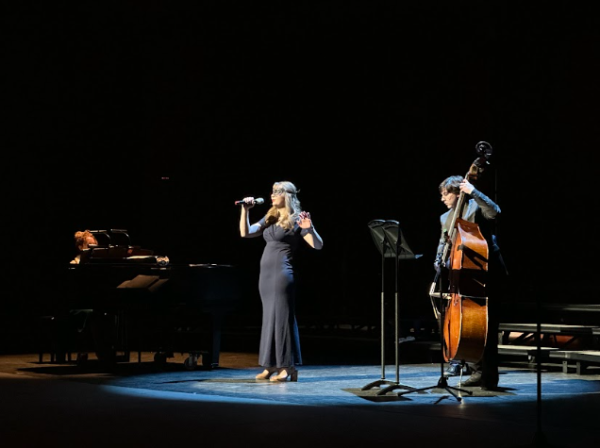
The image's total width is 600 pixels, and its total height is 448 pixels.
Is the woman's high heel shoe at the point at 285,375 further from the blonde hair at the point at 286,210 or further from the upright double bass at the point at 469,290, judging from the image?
the upright double bass at the point at 469,290

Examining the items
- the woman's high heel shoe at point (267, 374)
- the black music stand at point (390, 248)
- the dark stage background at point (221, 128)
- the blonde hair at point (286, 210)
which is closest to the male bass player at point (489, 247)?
the black music stand at point (390, 248)

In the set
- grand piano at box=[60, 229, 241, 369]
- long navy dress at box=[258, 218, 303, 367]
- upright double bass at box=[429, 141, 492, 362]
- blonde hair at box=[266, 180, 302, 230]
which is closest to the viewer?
upright double bass at box=[429, 141, 492, 362]

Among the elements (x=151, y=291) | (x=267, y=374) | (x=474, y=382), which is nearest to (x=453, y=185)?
(x=474, y=382)

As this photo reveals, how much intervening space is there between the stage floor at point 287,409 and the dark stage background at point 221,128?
3.63 meters

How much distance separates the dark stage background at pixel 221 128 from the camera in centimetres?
1127

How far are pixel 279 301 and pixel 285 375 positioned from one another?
56 centimetres

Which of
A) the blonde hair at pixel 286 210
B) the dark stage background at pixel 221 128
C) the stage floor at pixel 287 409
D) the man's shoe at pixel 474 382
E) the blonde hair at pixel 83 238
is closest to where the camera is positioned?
the stage floor at pixel 287 409

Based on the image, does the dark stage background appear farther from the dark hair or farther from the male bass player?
the dark hair

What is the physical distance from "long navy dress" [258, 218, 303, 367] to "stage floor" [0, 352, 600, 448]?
23cm

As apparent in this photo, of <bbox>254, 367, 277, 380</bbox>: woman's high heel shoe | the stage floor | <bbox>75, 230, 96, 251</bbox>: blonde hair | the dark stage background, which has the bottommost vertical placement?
the stage floor

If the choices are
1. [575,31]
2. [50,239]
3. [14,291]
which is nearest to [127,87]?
[50,239]

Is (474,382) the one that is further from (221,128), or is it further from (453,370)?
(221,128)

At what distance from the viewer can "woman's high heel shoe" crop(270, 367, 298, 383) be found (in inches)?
285

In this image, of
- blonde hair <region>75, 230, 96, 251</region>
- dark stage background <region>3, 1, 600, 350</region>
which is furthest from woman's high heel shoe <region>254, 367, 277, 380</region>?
dark stage background <region>3, 1, 600, 350</region>
